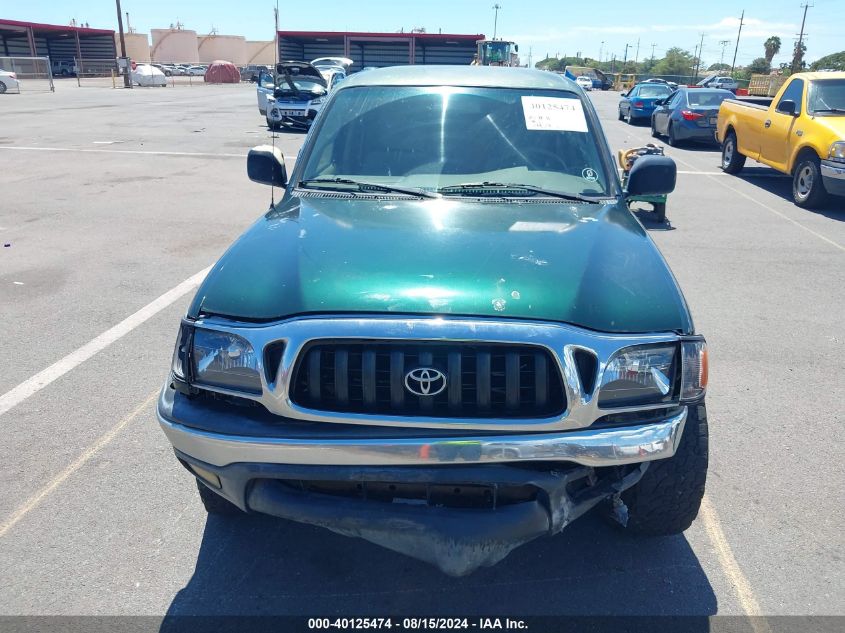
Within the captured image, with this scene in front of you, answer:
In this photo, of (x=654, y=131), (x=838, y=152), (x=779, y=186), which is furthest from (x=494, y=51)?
(x=838, y=152)

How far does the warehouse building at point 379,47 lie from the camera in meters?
48.4

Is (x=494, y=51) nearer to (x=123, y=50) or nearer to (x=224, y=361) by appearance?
(x=123, y=50)

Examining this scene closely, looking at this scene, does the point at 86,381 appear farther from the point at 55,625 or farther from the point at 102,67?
the point at 102,67

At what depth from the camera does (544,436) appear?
2295 millimetres

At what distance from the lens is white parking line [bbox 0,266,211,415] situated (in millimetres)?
4329

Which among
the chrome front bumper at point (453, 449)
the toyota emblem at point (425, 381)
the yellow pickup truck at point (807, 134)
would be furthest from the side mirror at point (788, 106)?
the toyota emblem at point (425, 381)

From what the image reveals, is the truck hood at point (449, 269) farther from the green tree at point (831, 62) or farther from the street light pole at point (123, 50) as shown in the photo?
the green tree at point (831, 62)

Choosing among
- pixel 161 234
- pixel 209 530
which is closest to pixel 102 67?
pixel 161 234

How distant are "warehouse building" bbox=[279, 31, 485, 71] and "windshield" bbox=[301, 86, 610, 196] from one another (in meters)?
45.8

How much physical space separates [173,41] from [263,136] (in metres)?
84.3

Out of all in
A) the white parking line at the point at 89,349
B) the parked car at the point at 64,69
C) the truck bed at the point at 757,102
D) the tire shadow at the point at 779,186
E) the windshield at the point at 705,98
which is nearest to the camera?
the white parking line at the point at 89,349

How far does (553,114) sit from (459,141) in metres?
0.59

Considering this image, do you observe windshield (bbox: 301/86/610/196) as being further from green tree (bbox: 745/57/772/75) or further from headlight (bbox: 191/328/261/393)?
green tree (bbox: 745/57/772/75)

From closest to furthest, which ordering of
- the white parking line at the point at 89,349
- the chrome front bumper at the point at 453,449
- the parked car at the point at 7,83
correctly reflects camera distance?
the chrome front bumper at the point at 453,449 → the white parking line at the point at 89,349 → the parked car at the point at 7,83
